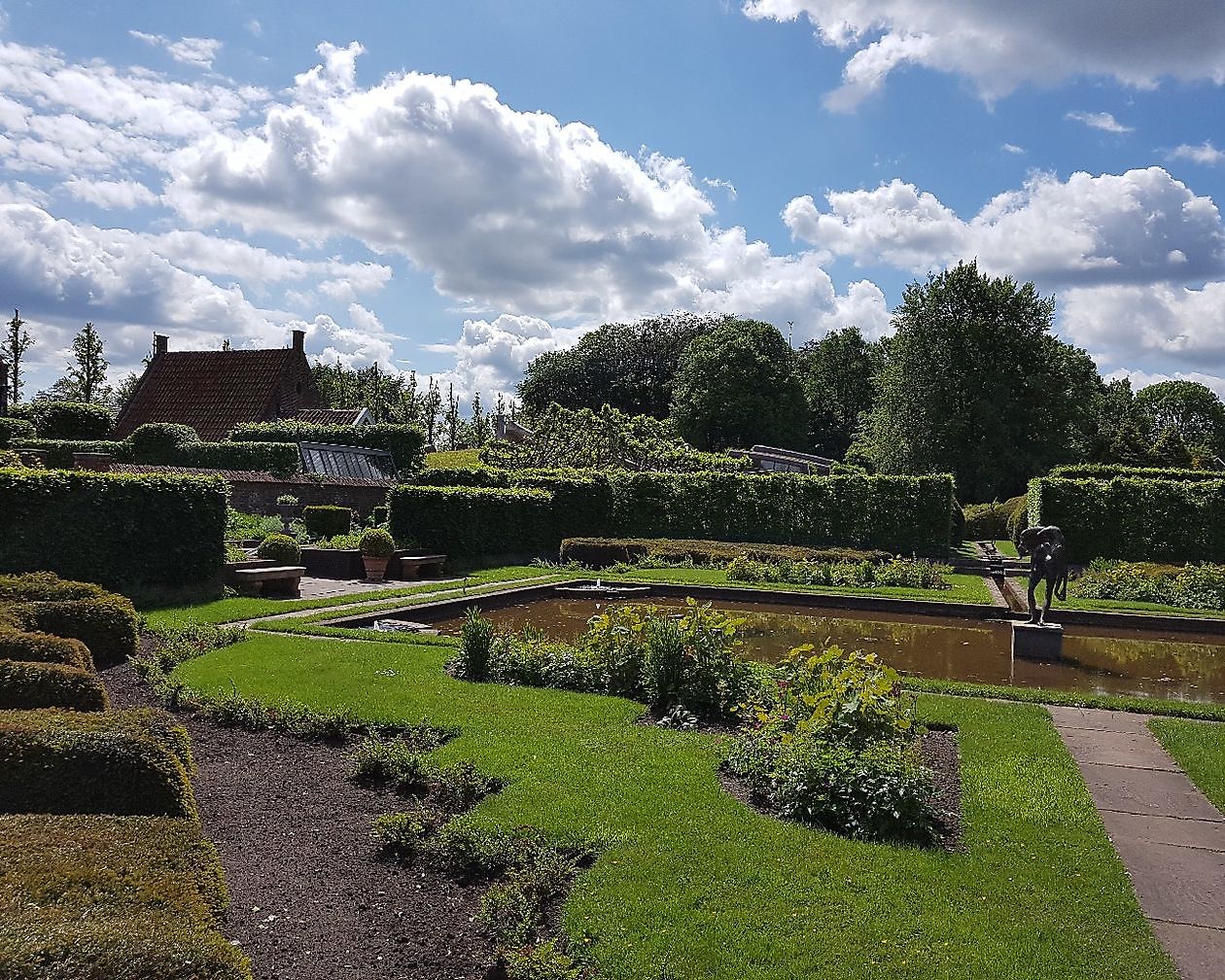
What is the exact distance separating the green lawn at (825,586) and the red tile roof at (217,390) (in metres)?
25.3

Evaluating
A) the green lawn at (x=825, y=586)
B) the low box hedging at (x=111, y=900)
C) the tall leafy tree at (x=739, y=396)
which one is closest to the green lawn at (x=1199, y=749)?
the low box hedging at (x=111, y=900)

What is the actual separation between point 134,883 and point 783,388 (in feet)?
197

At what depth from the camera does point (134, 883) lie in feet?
11.1

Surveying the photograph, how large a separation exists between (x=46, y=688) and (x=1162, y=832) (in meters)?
7.25

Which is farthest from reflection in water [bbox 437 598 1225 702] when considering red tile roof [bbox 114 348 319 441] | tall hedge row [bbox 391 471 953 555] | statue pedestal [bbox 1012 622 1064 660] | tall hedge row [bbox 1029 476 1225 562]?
red tile roof [bbox 114 348 319 441]

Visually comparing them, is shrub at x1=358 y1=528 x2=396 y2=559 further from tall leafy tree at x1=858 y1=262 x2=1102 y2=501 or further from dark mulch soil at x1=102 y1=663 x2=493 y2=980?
tall leafy tree at x1=858 y1=262 x2=1102 y2=501

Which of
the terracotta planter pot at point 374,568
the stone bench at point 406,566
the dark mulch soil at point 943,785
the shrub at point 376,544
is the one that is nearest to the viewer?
the dark mulch soil at point 943,785

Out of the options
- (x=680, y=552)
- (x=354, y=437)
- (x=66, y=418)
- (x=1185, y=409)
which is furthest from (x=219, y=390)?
(x=1185, y=409)

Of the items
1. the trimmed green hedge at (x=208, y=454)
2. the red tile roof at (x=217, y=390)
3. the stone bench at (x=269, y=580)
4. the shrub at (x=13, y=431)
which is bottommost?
the stone bench at (x=269, y=580)

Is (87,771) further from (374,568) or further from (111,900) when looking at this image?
(374,568)

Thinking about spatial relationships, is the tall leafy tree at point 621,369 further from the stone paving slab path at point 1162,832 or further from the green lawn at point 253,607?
the stone paving slab path at point 1162,832

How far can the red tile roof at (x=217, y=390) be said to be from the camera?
40688 mm

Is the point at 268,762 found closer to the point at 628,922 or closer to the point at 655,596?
the point at 628,922

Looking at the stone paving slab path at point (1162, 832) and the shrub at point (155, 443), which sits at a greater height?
the shrub at point (155, 443)
